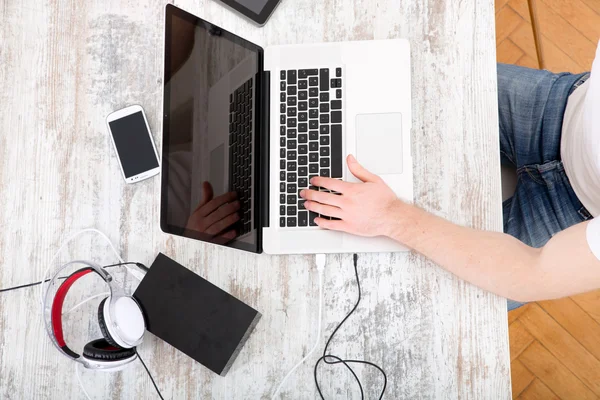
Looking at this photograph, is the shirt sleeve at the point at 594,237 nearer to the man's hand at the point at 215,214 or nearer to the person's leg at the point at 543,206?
the person's leg at the point at 543,206

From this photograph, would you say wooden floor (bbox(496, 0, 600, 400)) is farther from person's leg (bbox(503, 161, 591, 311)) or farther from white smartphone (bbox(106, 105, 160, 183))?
white smartphone (bbox(106, 105, 160, 183))

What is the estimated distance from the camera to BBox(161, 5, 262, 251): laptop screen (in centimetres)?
87

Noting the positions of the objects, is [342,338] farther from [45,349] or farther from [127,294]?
[45,349]

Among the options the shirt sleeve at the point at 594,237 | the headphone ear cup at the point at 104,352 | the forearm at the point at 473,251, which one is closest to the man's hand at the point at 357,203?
the forearm at the point at 473,251

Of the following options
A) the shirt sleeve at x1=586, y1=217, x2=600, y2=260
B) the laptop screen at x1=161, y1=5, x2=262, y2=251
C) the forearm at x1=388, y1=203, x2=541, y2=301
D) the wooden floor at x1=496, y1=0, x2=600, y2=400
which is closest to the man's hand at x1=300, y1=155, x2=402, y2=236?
the forearm at x1=388, y1=203, x2=541, y2=301

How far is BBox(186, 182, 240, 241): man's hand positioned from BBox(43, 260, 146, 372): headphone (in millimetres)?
182

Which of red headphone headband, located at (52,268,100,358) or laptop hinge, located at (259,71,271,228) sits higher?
laptop hinge, located at (259,71,271,228)

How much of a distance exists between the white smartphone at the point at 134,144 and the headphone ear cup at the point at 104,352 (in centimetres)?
31

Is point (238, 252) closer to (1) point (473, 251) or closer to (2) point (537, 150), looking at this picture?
(1) point (473, 251)

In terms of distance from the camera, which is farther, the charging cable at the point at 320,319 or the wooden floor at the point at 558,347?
the wooden floor at the point at 558,347

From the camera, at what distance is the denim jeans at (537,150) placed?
3.28 ft

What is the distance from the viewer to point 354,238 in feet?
3.00

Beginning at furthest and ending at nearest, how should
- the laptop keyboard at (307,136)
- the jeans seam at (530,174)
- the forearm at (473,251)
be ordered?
1. the jeans seam at (530,174)
2. the laptop keyboard at (307,136)
3. the forearm at (473,251)

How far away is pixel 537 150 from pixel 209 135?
68cm
